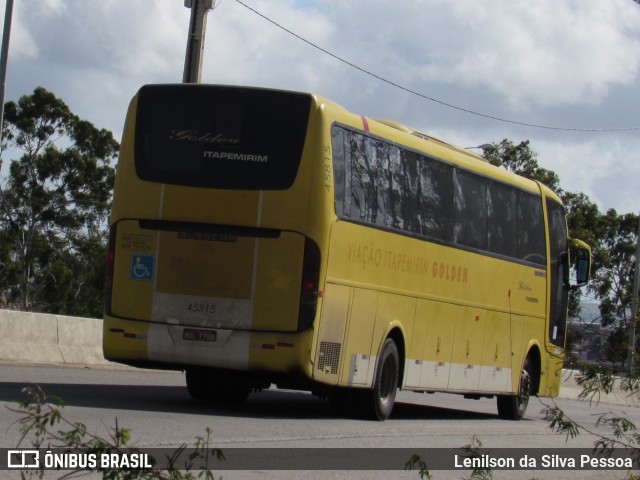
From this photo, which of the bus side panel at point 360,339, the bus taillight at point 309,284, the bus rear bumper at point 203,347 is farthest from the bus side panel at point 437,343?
the bus rear bumper at point 203,347

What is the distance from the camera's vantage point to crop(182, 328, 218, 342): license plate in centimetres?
1368

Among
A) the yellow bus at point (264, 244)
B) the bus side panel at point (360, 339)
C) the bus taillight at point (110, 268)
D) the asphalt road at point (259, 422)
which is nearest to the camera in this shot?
the asphalt road at point (259, 422)

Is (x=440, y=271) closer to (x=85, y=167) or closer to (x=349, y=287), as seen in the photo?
(x=349, y=287)

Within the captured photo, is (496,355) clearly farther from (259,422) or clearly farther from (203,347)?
(203,347)

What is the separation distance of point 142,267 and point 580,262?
30.3ft

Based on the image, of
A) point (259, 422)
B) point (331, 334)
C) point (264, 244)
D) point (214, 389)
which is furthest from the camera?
point (214, 389)

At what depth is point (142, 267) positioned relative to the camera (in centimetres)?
1404

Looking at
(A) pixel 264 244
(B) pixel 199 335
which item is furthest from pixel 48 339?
(A) pixel 264 244

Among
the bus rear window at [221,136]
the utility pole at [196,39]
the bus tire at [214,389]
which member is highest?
the utility pole at [196,39]

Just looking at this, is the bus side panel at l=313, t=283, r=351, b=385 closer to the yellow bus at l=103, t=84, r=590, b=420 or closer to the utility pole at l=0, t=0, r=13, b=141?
the yellow bus at l=103, t=84, r=590, b=420

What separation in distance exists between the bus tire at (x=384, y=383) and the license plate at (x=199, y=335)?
7.53ft

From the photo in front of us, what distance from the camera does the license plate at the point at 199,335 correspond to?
13680 mm

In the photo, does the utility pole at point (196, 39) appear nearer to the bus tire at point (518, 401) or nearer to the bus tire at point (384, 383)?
the bus tire at point (518, 401)

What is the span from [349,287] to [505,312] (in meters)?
5.01
